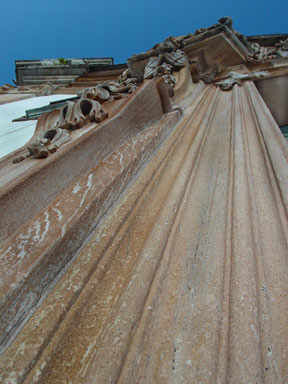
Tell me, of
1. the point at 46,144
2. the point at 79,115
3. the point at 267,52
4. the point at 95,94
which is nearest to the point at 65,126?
the point at 79,115

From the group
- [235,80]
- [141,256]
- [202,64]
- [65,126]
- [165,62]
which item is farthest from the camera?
[202,64]

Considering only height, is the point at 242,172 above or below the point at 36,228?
below

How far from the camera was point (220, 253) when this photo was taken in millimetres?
696

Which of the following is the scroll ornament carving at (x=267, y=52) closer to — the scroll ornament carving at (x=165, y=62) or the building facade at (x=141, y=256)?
the scroll ornament carving at (x=165, y=62)

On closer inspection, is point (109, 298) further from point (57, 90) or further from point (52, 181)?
point (57, 90)

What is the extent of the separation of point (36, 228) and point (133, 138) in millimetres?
755

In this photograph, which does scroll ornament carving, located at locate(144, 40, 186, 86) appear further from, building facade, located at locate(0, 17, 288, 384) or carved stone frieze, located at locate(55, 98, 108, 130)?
building facade, located at locate(0, 17, 288, 384)

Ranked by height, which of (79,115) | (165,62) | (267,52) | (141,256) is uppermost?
(165,62)

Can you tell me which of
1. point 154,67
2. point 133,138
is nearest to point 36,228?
point 133,138

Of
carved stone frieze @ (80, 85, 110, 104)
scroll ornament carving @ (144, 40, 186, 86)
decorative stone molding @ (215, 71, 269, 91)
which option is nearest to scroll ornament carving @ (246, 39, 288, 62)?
decorative stone molding @ (215, 71, 269, 91)

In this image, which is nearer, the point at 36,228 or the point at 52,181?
the point at 36,228

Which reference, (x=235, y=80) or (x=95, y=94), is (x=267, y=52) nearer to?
(x=235, y=80)

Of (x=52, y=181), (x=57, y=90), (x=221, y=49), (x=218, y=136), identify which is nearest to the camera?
(x=52, y=181)

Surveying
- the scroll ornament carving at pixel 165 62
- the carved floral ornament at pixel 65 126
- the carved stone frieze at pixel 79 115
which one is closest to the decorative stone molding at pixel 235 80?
the scroll ornament carving at pixel 165 62
